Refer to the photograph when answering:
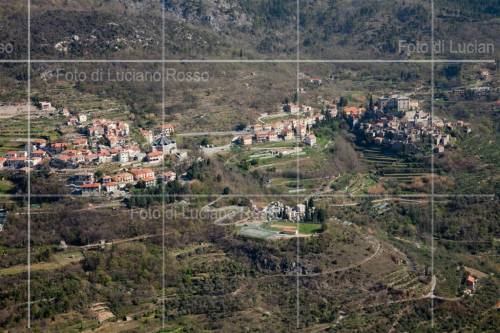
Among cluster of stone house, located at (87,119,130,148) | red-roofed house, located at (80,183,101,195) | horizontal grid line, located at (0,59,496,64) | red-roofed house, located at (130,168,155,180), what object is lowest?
red-roofed house, located at (80,183,101,195)

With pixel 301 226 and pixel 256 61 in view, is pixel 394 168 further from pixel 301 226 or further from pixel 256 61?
pixel 256 61

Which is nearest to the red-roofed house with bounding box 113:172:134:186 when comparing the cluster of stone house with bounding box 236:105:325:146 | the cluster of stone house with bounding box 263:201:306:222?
the cluster of stone house with bounding box 263:201:306:222

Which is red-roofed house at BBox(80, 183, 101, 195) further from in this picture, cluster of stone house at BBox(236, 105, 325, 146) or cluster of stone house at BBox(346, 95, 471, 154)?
cluster of stone house at BBox(346, 95, 471, 154)

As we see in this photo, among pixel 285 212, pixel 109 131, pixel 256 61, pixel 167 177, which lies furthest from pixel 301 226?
pixel 256 61

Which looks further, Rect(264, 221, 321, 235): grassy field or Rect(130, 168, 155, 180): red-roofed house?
Rect(130, 168, 155, 180): red-roofed house

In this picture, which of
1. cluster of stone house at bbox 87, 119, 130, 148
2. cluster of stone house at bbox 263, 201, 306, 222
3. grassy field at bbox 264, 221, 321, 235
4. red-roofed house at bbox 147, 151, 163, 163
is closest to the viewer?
grassy field at bbox 264, 221, 321, 235

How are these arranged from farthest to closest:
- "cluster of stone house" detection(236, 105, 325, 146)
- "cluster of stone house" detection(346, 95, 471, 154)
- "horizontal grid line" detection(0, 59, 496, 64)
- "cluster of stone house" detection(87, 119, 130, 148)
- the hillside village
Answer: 1. "horizontal grid line" detection(0, 59, 496, 64)
2. "cluster of stone house" detection(236, 105, 325, 146)
3. "cluster of stone house" detection(346, 95, 471, 154)
4. "cluster of stone house" detection(87, 119, 130, 148)
5. the hillside village

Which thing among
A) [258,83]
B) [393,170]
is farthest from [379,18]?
[393,170]

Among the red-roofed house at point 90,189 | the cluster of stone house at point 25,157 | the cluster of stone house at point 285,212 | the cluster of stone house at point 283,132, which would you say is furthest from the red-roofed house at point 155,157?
the cluster of stone house at point 285,212
